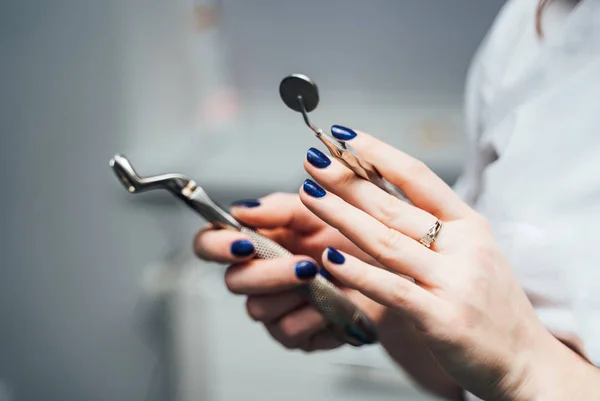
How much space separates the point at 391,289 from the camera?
9.1 inches

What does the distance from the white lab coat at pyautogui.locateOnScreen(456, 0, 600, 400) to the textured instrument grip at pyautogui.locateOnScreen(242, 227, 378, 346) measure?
105mm

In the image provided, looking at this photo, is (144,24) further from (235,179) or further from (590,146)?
(590,146)

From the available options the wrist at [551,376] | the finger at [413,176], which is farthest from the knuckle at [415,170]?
the wrist at [551,376]

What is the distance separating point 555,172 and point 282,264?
171 millimetres

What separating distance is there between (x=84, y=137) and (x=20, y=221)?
147 mm

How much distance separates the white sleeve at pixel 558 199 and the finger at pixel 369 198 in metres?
0.09

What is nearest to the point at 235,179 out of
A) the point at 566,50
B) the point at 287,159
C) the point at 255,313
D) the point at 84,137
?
the point at 287,159

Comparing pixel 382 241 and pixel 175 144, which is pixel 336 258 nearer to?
pixel 382 241

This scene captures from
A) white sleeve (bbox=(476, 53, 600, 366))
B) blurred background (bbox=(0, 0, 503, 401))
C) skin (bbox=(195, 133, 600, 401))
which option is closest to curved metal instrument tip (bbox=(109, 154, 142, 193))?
skin (bbox=(195, 133, 600, 401))

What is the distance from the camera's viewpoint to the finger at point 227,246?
0.33m

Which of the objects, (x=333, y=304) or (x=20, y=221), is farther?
(x=20, y=221)

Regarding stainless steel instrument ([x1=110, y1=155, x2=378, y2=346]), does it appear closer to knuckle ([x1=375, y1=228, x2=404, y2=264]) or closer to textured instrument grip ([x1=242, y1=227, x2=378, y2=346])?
textured instrument grip ([x1=242, y1=227, x2=378, y2=346])

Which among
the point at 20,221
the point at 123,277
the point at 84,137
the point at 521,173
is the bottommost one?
the point at 123,277

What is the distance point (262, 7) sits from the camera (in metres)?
0.71
